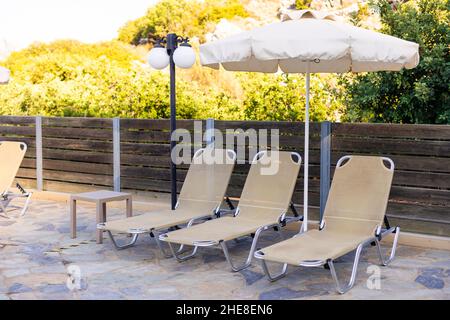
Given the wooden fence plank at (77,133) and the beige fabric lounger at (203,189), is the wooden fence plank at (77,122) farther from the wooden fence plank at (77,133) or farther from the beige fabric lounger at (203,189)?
the beige fabric lounger at (203,189)

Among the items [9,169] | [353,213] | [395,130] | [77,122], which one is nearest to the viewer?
[353,213]

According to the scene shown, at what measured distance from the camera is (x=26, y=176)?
11602mm

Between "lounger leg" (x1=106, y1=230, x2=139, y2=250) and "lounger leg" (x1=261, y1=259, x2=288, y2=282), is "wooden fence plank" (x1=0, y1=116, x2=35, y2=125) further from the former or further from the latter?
"lounger leg" (x1=261, y1=259, x2=288, y2=282)

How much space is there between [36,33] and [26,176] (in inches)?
1369

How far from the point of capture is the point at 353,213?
689 cm

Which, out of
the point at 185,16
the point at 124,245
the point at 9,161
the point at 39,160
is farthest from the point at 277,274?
the point at 185,16

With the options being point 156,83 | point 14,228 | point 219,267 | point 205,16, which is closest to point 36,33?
point 205,16

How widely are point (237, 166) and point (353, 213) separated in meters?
2.64

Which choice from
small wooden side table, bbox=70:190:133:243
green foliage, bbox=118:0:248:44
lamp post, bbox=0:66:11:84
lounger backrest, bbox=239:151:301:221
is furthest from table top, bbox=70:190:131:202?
green foliage, bbox=118:0:248:44

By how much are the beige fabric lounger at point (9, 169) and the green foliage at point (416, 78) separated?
5197 millimetres

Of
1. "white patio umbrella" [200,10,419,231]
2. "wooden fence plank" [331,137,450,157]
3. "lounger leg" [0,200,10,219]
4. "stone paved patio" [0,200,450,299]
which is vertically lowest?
"stone paved patio" [0,200,450,299]

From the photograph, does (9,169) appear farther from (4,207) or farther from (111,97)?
(111,97)

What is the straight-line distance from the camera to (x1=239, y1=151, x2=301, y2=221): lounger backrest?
7457 mm
